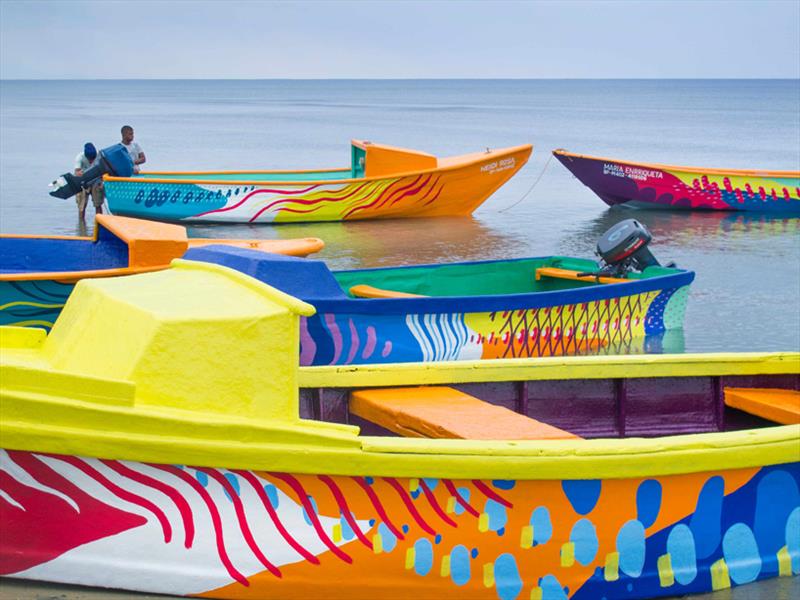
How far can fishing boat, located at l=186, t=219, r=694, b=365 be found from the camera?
9.17 m

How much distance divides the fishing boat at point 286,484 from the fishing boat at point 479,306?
2.87m

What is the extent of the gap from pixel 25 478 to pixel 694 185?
19239mm

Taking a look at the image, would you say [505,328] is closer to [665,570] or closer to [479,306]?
[479,306]

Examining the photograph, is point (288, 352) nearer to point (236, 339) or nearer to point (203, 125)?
point (236, 339)

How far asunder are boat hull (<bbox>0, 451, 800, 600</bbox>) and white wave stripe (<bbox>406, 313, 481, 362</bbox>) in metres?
4.58

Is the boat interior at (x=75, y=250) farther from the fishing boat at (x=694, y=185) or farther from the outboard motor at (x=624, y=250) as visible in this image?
the fishing boat at (x=694, y=185)

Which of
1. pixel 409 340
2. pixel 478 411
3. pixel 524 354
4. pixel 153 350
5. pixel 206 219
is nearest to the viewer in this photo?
pixel 153 350

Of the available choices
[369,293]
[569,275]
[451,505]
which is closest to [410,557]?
[451,505]

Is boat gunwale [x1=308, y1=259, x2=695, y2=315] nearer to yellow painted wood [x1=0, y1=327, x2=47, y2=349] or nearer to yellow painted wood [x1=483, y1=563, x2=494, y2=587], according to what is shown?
yellow painted wood [x1=0, y1=327, x2=47, y2=349]

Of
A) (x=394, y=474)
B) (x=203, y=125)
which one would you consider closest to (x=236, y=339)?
(x=394, y=474)

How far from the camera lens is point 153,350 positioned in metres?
4.71

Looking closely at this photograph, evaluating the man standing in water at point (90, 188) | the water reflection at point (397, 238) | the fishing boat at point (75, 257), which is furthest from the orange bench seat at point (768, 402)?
the man standing in water at point (90, 188)

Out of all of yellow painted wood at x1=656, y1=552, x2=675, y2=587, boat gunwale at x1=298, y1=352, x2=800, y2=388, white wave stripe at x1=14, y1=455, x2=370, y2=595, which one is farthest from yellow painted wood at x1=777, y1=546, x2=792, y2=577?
white wave stripe at x1=14, y1=455, x2=370, y2=595

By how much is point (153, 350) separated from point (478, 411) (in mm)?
1813
